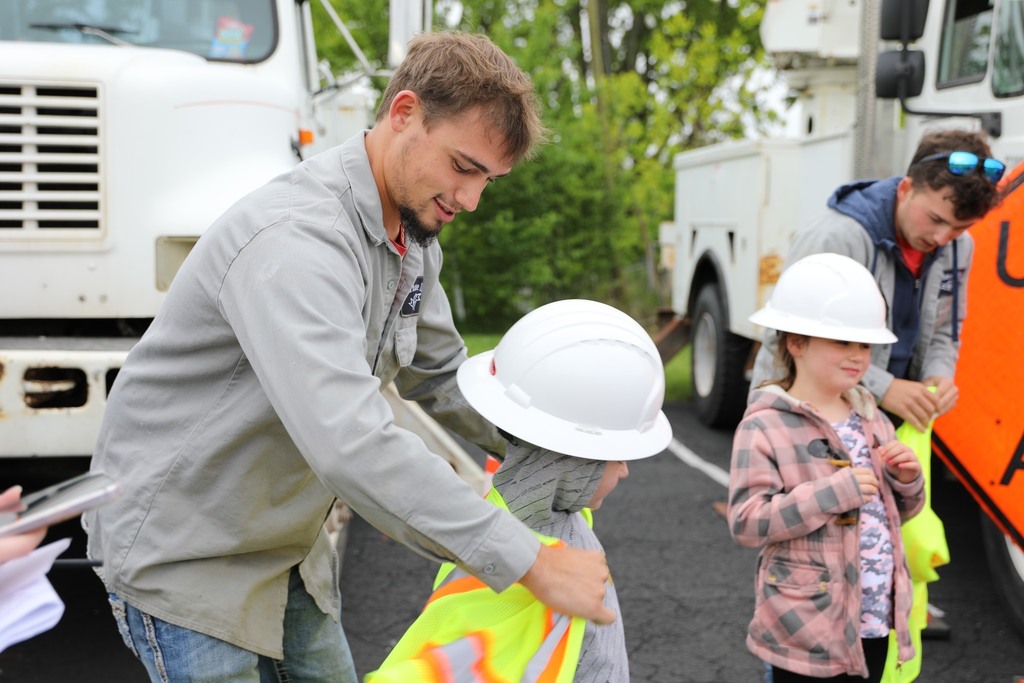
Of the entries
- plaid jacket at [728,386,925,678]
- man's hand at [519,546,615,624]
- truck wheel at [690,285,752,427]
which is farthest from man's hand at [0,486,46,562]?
truck wheel at [690,285,752,427]

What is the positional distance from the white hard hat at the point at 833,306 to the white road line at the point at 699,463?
11.6 ft

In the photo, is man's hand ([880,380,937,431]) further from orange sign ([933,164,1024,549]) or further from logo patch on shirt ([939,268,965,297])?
orange sign ([933,164,1024,549])

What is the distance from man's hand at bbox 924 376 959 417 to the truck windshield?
3.02 meters

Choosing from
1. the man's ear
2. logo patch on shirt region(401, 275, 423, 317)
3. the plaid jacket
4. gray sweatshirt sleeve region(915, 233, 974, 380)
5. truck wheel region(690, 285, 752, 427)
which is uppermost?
the man's ear

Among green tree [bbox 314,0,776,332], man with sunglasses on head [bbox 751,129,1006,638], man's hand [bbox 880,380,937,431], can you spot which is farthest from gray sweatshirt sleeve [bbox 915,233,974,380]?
green tree [bbox 314,0,776,332]

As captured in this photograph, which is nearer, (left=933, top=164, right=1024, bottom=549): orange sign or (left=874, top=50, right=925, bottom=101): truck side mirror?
(left=933, top=164, right=1024, bottom=549): orange sign

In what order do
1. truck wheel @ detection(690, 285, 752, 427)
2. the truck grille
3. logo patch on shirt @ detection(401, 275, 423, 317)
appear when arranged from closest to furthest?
logo patch on shirt @ detection(401, 275, 423, 317) → the truck grille → truck wheel @ detection(690, 285, 752, 427)

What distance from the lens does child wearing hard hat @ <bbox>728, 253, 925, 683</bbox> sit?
8.34 ft

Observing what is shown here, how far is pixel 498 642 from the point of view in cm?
174

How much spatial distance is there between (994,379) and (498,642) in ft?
8.97

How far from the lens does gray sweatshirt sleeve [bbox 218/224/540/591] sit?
154 cm

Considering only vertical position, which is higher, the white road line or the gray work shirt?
the gray work shirt

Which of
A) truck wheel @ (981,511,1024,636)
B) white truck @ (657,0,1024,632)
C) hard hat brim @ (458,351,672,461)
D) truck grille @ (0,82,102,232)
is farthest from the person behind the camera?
white truck @ (657,0,1024,632)

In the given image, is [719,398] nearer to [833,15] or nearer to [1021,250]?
[833,15]
